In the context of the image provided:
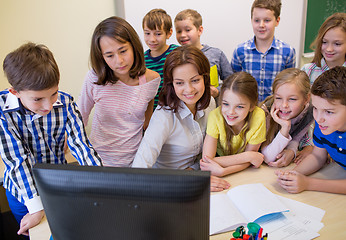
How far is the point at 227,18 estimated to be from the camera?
2953 millimetres

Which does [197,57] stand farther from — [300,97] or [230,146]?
[300,97]

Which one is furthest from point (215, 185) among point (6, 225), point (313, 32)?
point (313, 32)

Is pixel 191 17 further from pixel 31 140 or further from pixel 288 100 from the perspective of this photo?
pixel 31 140

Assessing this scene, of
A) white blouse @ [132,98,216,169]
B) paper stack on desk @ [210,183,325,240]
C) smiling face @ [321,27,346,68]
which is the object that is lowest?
paper stack on desk @ [210,183,325,240]

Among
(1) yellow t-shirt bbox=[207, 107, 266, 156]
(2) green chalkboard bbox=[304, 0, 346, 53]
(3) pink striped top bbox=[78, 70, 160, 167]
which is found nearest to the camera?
(1) yellow t-shirt bbox=[207, 107, 266, 156]

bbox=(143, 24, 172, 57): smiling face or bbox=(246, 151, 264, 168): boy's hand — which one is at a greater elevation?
bbox=(143, 24, 172, 57): smiling face

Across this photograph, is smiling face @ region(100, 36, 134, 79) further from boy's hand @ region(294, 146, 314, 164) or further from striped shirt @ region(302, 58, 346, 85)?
striped shirt @ region(302, 58, 346, 85)

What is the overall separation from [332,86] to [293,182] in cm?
41

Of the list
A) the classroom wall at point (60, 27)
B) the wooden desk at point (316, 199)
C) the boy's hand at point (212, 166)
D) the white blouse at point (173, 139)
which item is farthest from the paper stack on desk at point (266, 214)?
the classroom wall at point (60, 27)

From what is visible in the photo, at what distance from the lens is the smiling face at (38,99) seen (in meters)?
1.05

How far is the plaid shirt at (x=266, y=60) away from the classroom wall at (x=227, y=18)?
2.55 feet

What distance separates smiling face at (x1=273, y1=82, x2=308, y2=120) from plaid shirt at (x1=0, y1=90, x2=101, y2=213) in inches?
37.6

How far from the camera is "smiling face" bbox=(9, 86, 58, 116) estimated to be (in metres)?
1.05

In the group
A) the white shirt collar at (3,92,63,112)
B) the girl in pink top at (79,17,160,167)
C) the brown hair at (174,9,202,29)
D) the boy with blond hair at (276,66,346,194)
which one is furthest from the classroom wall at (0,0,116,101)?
the boy with blond hair at (276,66,346,194)
